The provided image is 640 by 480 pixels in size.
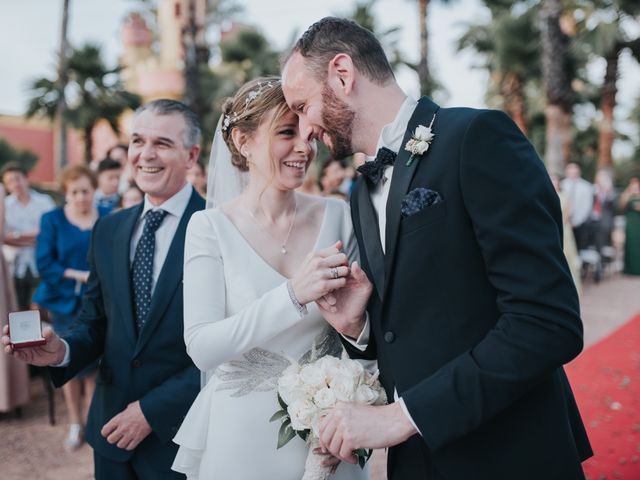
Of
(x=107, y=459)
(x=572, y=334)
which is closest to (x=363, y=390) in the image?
(x=572, y=334)

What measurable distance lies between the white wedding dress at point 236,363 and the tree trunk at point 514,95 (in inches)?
723

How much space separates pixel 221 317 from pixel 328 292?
1.57ft

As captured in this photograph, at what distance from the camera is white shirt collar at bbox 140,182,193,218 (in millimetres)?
2691

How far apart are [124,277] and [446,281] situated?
5.17 ft

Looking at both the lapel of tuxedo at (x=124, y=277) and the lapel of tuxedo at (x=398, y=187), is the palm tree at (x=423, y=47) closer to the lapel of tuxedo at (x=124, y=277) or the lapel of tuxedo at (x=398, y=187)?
the lapel of tuxedo at (x=124, y=277)

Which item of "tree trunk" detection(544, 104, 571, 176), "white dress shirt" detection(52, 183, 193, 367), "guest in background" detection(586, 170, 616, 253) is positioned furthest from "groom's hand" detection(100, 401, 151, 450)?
"tree trunk" detection(544, 104, 571, 176)

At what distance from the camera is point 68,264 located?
5230 millimetres

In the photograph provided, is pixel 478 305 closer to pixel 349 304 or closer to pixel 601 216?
pixel 349 304

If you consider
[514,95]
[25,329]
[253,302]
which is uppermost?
[514,95]

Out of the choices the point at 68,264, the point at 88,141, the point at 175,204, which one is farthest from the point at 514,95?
the point at 175,204

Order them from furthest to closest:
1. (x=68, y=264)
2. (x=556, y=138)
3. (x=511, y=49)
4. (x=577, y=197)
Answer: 1. (x=511, y=49)
2. (x=556, y=138)
3. (x=577, y=197)
4. (x=68, y=264)

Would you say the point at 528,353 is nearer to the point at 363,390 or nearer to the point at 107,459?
the point at 363,390

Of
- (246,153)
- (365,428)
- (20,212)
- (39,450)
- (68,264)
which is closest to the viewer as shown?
(365,428)

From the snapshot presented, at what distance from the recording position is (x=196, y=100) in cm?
1245
